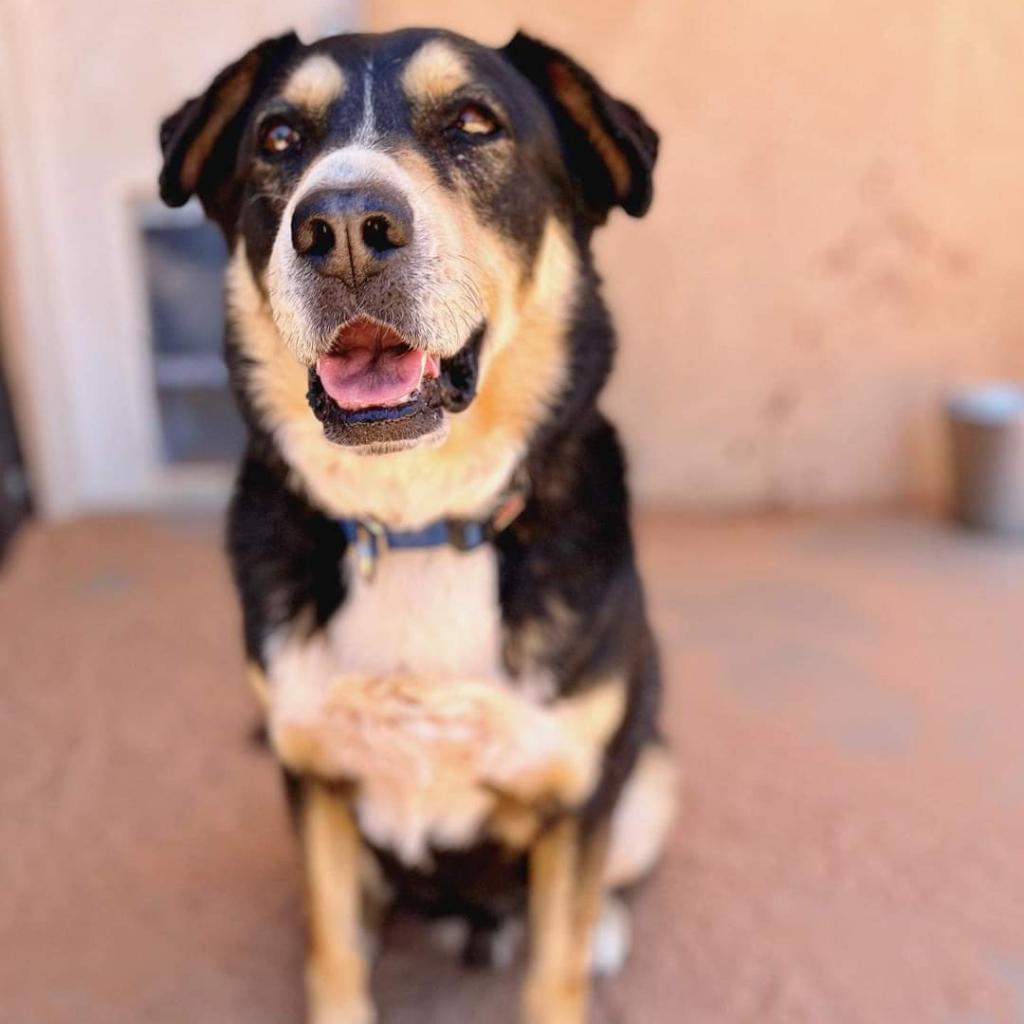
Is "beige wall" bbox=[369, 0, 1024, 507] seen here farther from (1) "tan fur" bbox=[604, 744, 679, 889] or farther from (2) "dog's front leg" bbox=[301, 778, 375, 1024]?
(2) "dog's front leg" bbox=[301, 778, 375, 1024]

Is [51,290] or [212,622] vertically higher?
[51,290]

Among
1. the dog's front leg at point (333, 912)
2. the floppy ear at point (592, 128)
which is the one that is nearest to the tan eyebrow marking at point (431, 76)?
the floppy ear at point (592, 128)

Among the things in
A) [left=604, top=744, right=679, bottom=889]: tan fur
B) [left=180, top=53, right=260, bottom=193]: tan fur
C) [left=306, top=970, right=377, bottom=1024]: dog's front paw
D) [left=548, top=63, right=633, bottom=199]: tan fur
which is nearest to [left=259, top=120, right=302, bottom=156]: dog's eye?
[left=180, top=53, right=260, bottom=193]: tan fur

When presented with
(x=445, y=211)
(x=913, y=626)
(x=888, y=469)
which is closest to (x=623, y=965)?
(x=445, y=211)

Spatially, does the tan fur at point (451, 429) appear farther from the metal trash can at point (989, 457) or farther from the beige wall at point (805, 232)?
the metal trash can at point (989, 457)

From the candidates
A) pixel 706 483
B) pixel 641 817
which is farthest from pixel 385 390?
pixel 706 483

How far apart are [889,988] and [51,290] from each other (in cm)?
284

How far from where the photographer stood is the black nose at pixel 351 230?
3.28 feet

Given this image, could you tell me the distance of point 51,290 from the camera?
313cm

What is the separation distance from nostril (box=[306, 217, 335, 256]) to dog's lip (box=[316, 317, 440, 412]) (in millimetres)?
95

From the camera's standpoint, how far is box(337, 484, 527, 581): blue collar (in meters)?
1.25

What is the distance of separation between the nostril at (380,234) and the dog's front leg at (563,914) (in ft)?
2.38

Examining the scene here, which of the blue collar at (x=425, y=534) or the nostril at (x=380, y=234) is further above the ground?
the nostril at (x=380, y=234)

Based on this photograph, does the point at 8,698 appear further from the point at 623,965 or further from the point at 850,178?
the point at 850,178
